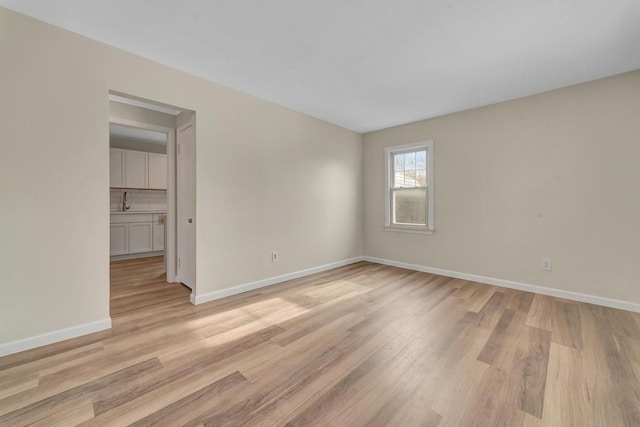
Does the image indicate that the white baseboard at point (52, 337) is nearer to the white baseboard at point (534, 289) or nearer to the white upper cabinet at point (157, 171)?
the white baseboard at point (534, 289)

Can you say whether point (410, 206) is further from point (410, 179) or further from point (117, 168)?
point (117, 168)

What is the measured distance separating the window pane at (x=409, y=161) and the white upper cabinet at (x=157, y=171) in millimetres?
5162

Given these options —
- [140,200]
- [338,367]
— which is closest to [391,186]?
[338,367]

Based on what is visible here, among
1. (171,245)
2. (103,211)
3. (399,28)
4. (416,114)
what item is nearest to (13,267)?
(103,211)

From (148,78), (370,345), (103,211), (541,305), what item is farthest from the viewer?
(541,305)

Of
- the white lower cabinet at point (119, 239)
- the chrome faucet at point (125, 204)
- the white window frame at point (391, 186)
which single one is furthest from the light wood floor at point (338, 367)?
the chrome faucet at point (125, 204)

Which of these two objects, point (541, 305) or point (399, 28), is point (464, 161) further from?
point (399, 28)

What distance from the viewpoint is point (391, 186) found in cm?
480

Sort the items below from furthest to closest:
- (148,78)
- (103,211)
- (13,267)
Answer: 1. (148,78)
2. (103,211)
3. (13,267)

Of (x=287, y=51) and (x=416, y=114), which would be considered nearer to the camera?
(x=287, y=51)

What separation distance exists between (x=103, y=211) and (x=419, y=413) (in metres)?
2.81

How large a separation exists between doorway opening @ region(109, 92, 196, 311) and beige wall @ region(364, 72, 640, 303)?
352 centimetres

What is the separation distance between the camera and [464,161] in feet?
12.7

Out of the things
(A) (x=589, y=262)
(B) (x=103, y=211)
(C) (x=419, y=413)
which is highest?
(B) (x=103, y=211)
